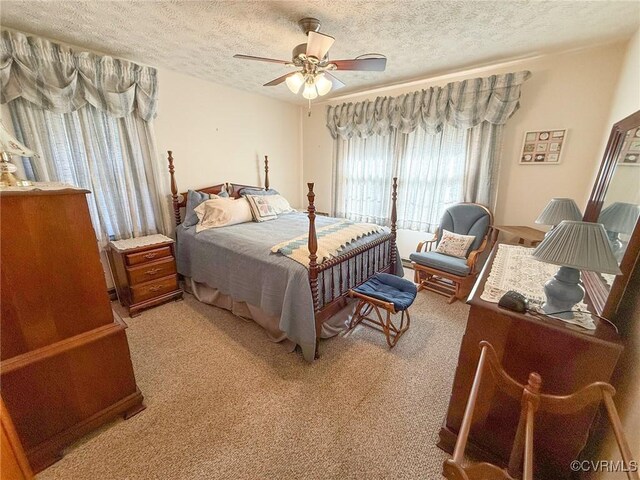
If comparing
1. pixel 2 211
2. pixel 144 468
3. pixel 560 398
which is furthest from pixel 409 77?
pixel 144 468

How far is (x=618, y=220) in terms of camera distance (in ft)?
4.18

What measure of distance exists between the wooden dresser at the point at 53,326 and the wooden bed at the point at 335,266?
1197 mm

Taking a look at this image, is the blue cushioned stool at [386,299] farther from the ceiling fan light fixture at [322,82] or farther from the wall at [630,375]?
the ceiling fan light fixture at [322,82]

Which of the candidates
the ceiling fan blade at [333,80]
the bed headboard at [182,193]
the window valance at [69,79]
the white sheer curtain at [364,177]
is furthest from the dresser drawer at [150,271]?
the white sheer curtain at [364,177]

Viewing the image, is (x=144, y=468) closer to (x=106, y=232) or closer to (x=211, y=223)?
(x=211, y=223)

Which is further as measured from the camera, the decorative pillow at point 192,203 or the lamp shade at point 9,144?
the decorative pillow at point 192,203

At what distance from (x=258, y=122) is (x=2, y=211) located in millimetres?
3374

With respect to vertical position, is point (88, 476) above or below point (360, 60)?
below

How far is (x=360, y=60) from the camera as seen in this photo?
6.14 ft

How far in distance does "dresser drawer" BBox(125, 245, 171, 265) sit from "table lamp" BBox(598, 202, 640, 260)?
328cm

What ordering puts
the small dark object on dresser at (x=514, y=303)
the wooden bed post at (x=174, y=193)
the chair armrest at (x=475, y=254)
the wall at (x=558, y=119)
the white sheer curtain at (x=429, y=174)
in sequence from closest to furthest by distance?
the small dark object on dresser at (x=514, y=303)
the wall at (x=558, y=119)
the chair armrest at (x=475, y=254)
the wooden bed post at (x=174, y=193)
the white sheer curtain at (x=429, y=174)

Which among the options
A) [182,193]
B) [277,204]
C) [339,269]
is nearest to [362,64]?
[339,269]

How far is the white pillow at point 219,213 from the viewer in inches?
115

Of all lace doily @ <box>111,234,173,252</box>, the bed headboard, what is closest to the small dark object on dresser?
lace doily @ <box>111,234,173,252</box>
